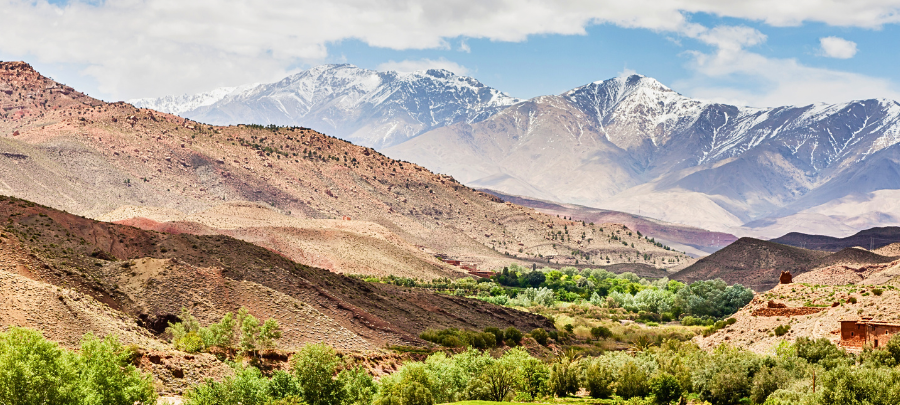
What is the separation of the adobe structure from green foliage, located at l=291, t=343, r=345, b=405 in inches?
1146

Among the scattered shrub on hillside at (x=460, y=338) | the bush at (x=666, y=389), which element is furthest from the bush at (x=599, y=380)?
the scattered shrub on hillside at (x=460, y=338)

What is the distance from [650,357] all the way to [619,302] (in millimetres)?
74137

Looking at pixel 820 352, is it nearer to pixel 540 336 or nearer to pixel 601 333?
pixel 540 336

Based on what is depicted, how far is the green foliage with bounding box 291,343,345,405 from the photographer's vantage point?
49.8 m

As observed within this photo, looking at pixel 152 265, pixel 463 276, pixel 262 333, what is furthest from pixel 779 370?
pixel 463 276

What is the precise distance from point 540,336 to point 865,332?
46067 millimetres

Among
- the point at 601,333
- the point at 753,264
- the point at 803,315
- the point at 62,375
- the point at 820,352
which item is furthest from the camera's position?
the point at 753,264

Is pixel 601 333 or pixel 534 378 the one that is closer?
pixel 534 378

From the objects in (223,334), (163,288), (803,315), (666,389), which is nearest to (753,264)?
(803,315)

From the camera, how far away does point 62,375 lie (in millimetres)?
39594

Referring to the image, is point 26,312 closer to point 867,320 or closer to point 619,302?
point 867,320

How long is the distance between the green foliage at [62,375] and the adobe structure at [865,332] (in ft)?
125

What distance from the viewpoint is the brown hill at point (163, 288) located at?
55.2 meters

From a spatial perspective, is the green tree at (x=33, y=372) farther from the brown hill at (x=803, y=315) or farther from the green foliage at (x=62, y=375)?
the brown hill at (x=803, y=315)
